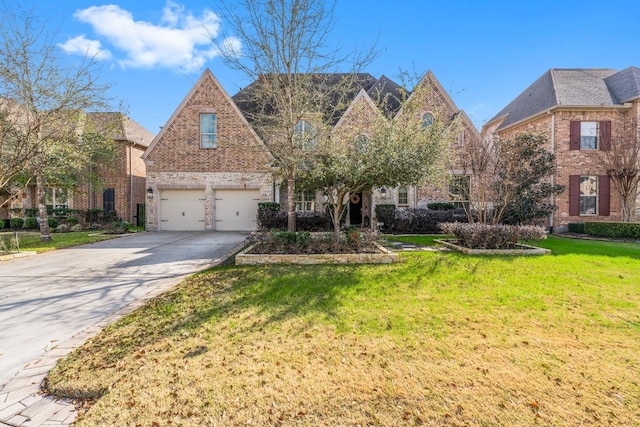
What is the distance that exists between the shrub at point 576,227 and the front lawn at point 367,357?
38.2 feet

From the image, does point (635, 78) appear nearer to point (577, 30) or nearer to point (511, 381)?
point (577, 30)

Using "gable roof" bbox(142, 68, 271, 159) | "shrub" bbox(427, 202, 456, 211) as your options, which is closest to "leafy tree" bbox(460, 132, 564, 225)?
"shrub" bbox(427, 202, 456, 211)

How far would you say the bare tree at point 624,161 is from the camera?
14.6 m

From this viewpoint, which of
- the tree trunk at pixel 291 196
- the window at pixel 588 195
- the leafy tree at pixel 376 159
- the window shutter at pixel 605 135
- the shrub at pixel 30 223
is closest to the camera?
the leafy tree at pixel 376 159

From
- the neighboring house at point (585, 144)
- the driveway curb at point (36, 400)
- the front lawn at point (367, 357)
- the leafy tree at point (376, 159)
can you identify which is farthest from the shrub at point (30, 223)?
the neighboring house at point (585, 144)

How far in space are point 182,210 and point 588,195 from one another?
2117 centimetres

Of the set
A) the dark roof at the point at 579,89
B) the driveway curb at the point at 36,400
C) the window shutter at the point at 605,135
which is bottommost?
the driveway curb at the point at 36,400

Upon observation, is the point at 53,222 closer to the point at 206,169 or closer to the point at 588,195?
the point at 206,169

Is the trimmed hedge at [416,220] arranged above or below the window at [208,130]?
below

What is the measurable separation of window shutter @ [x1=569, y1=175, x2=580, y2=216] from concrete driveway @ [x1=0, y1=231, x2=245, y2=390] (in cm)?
1691

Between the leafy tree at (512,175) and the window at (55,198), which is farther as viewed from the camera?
the window at (55,198)

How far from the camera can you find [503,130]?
20.3 m

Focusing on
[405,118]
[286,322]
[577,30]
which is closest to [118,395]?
[286,322]

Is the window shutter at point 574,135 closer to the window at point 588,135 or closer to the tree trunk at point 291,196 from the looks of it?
the window at point 588,135
